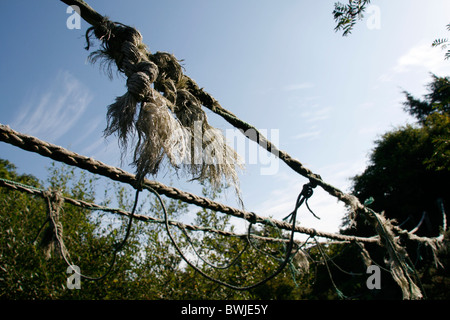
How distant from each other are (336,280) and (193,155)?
16.2 m

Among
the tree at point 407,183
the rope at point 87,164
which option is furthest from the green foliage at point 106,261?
the tree at point 407,183

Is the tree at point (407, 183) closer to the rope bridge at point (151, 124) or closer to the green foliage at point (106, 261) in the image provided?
the green foliage at point (106, 261)

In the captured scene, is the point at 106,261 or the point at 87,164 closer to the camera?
the point at 87,164

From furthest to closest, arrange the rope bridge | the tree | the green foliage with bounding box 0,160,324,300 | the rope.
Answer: the tree → the green foliage with bounding box 0,160,324,300 → the rope bridge → the rope

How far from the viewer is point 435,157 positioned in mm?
2268

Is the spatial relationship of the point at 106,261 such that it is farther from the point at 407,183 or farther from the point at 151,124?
the point at 407,183

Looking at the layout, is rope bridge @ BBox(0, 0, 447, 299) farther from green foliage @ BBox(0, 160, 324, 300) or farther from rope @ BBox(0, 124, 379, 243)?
green foliage @ BBox(0, 160, 324, 300)

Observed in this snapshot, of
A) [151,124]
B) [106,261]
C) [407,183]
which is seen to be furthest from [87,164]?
[407,183]

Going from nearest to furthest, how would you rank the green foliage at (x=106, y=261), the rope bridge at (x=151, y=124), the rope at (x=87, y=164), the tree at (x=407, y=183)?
the rope at (x=87, y=164)
the rope bridge at (x=151, y=124)
the green foliage at (x=106, y=261)
the tree at (x=407, y=183)

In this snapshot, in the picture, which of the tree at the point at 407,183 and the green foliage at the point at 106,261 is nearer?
the green foliage at the point at 106,261

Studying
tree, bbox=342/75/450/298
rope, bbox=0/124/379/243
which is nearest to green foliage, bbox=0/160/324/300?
rope, bbox=0/124/379/243

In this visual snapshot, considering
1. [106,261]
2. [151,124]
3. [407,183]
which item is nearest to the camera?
[151,124]

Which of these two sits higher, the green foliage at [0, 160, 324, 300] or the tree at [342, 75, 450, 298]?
the tree at [342, 75, 450, 298]
